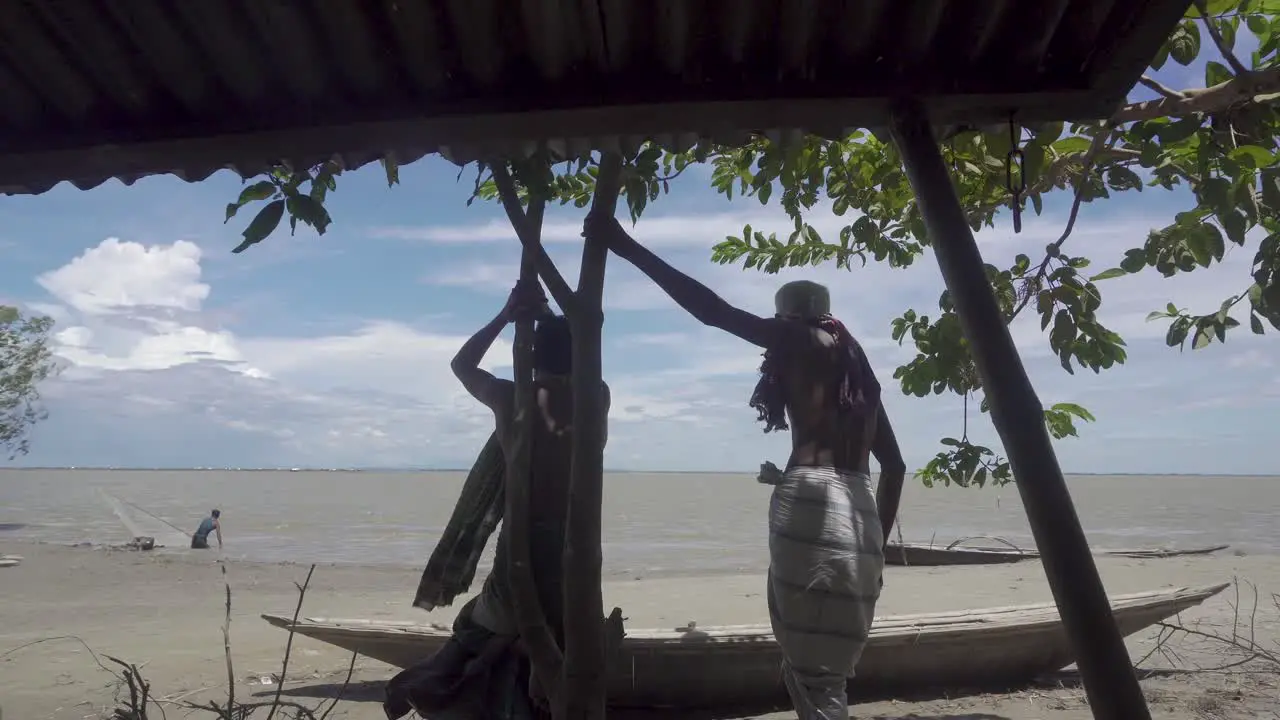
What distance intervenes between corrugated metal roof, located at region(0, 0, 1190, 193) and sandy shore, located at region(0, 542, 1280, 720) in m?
2.46

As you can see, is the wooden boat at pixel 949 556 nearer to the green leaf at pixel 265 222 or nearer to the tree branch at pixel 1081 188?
the tree branch at pixel 1081 188

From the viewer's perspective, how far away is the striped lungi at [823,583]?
280 centimetres

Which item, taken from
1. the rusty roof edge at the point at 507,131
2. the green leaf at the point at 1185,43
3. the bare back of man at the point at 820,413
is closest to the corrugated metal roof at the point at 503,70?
the rusty roof edge at the point at 507,131

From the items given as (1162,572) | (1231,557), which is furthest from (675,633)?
(1231,557)

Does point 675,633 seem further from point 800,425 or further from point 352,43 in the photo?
point 352,43

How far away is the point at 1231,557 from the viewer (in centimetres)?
1711

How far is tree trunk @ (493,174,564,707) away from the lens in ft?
→ 9.15

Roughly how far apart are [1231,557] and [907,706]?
51.4 ft

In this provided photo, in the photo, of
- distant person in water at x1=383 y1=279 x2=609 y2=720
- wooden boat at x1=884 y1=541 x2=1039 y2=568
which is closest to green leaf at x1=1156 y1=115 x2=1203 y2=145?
distant person in water at x1=383 y1=279 x2=609 y2=720

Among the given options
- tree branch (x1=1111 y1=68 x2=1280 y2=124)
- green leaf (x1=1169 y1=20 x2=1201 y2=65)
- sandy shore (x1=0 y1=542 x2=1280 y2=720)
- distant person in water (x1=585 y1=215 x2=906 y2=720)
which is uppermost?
green leaf (x1=1169 y1=20 x2=1201 y2=65)

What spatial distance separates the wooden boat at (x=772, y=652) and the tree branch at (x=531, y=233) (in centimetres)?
251

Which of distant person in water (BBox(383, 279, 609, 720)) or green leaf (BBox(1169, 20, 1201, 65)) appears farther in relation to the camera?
green leaf (BBox(1169, 20, 1201, 65))

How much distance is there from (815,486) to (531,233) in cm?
125

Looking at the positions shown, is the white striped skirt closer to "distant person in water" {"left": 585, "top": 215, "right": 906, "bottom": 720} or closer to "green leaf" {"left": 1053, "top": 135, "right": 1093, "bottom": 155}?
"distant person in water" {"left": 585, "top": 215, "right": 906, "bottom": 720}
